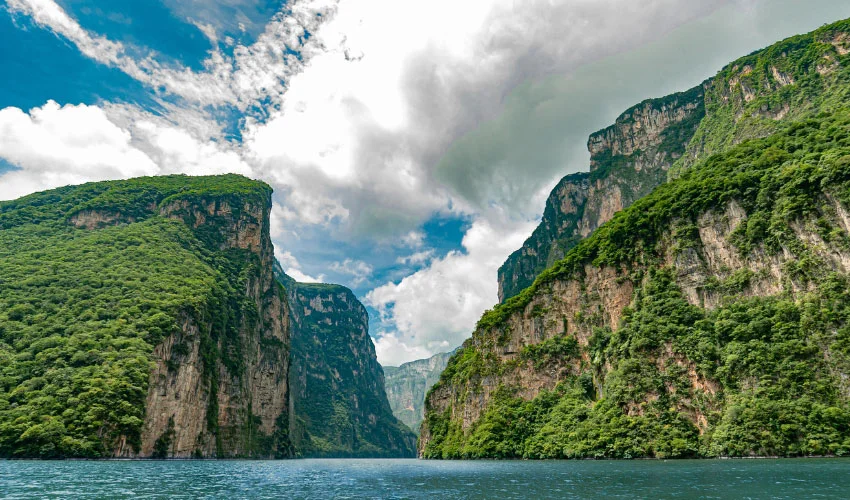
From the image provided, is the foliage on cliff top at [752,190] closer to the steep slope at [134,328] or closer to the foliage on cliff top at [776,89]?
the foliage on cliff top at [776,89]

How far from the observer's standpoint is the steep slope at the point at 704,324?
64000 millimetres

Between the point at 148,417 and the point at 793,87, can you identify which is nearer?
the point at 148,417

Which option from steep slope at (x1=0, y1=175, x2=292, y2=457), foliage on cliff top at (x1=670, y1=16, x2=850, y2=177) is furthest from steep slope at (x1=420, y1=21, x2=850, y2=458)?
steep slope at (x1=0, y1=175, x2=292, y2=457)

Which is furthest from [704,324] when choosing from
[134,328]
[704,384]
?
[134,328]

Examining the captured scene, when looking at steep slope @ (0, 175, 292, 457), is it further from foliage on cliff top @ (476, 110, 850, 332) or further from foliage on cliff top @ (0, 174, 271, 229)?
foliage on cliff top @ (476, 110, 850, 332)

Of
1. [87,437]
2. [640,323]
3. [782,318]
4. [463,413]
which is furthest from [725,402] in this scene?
[87,437]

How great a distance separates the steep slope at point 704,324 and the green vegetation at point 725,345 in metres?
0.23

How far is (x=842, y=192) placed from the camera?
67.8m

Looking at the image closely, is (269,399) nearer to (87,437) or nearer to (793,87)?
(87,437)

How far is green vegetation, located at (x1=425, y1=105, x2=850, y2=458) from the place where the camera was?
205 ft

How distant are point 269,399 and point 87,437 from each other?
111154mm

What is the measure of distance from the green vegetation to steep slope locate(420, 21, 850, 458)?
23 centimetres

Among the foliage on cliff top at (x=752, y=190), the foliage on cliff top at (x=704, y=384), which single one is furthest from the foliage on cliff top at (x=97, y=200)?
the foliage on cliff top at (x=704, y=384)

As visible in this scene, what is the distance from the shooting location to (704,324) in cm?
7962
